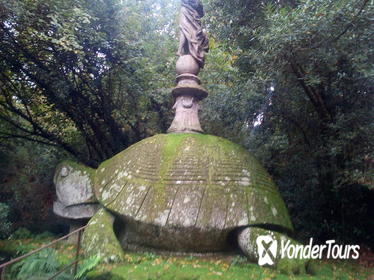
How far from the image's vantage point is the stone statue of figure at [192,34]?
6051 millimetres

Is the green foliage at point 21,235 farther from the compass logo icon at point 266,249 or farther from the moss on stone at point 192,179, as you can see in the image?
the compass logo icon at point 266,249

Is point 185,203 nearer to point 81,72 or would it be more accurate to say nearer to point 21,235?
point 21,235

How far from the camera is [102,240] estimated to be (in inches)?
167

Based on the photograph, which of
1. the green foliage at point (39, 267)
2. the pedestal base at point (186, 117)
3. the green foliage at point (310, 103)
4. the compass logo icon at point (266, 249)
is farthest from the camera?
the pedestal base at point (186, 117)

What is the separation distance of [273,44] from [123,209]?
10.3ft

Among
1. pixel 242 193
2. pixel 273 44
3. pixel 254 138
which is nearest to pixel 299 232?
pixel 254 138

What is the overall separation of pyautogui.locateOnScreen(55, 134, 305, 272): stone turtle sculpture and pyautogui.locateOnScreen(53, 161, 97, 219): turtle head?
0.07 metres

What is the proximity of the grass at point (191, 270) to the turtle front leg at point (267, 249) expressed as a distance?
0.31ft

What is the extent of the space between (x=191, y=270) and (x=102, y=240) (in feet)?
4.07

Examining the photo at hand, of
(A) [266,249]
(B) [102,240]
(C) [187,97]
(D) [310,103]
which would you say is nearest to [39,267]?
(B) [102,240]

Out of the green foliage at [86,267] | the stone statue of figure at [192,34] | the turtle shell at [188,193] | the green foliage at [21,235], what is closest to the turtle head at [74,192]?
the turtle shell at [188,193]

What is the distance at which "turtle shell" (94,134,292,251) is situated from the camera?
4254mm

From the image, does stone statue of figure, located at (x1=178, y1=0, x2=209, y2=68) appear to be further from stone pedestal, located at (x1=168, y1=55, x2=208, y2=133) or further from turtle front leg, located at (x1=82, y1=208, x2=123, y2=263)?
turtle front leg, located at (x1=82, y1=208, x2=123, y2=263)

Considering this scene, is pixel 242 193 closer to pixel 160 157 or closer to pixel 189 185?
pixel 189 185
